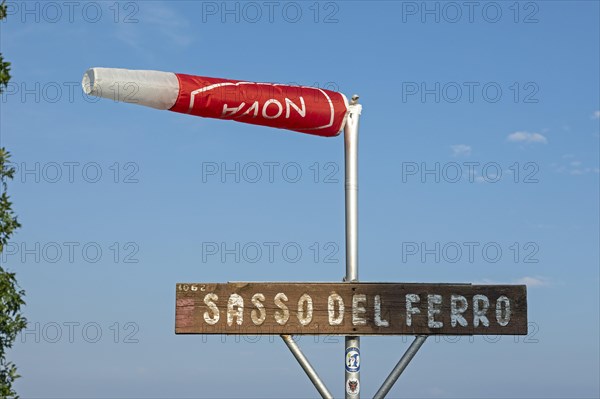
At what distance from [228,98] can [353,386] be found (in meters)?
3.99

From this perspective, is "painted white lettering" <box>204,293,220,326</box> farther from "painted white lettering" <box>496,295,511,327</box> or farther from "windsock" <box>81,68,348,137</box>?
"painted white lettering" <box>496,295,511,327</box>

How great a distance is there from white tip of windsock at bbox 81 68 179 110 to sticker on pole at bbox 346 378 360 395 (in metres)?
4.16

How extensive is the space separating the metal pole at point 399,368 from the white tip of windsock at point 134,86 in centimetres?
435

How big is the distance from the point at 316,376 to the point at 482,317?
7.40 ft

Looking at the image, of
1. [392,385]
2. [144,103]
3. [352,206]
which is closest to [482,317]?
[392,385]

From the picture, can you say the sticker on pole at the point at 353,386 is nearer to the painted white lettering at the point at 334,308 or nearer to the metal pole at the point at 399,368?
the metal pole at the point at 399,368

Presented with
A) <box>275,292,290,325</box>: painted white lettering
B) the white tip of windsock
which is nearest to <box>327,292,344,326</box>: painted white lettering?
<box>275,292,290,325</box>: painted white lettering

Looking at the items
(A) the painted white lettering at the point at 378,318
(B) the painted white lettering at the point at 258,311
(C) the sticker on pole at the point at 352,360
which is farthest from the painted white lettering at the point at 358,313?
(B) the painted white lettering at the point at 258,311

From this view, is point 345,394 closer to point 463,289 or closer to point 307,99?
point 463,289

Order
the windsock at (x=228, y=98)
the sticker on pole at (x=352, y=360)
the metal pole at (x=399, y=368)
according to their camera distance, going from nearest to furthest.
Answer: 1. the windsock at (x=228, y=98)
2. the sticker on pole at (x=352, y=360)
3. the metal pole at (x=399, y=368)

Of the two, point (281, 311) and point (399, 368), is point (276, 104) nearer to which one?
point (281, 311)

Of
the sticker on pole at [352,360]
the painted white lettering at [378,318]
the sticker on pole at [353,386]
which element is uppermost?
the painted white lettering at [378,318]

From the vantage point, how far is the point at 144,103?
11.6 meters

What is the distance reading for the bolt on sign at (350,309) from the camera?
11.6m
